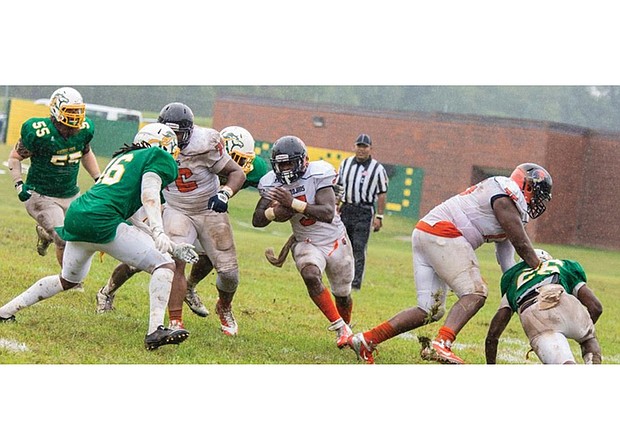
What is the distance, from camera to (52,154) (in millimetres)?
8047

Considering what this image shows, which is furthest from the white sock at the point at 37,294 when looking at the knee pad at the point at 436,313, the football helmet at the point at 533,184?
the football helmet at the point at 533,184

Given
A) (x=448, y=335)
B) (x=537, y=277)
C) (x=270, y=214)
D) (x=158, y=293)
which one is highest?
(x=270, y=214)

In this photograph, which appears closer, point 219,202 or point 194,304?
point 219,202

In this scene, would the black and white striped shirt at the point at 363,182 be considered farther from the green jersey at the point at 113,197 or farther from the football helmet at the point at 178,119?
the green jersey at the point at 113,197

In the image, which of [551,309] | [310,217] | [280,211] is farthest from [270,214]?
[551,309]

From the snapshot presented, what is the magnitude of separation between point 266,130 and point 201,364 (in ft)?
59.7

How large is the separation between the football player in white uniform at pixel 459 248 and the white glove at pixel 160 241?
146cm

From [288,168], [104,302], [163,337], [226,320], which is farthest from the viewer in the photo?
[104,302]

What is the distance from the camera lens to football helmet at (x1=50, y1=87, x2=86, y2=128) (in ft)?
25.3

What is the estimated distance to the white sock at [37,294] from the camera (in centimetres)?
640

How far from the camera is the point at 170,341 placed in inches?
237

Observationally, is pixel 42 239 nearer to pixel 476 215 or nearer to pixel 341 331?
pixel 341 331

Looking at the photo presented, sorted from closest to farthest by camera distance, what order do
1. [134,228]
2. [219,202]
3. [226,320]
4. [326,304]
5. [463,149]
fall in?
[134,228] < [219,202] < [326,304] < [226,320] < [463,149]

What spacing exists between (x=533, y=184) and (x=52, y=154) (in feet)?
12.5
